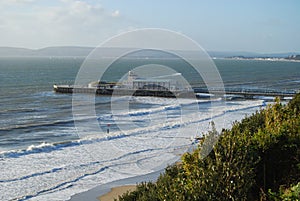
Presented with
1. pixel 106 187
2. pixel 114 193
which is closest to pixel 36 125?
pixel 106 187

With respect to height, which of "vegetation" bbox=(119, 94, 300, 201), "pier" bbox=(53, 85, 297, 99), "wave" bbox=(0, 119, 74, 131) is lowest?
"wave" bbox=(0, 119, 74, 131)

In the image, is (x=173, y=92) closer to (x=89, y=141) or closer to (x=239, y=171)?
(x=89, y=141)

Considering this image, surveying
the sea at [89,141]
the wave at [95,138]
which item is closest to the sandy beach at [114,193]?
the sea at [89,141]

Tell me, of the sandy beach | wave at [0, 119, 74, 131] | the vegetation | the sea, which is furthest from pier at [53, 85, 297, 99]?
the vegetation

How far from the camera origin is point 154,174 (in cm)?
1836

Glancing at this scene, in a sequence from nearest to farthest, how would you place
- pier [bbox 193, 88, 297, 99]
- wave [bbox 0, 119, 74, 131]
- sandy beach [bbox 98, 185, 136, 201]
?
sandy beach [bbox 98, 185, 136, 201] → wave [bbox 0, 119, 74, 131] → pier [bbox 193, 88, 297, 99]

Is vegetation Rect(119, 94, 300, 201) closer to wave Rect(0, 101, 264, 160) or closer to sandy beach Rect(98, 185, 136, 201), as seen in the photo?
sandy beach Rect(98, 185, 136, 201)

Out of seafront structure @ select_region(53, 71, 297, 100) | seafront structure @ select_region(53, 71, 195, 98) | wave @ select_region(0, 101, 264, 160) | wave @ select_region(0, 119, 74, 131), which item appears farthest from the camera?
seafront structure @ select_region(53, 71, 195, 98)

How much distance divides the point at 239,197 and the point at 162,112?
116 ft

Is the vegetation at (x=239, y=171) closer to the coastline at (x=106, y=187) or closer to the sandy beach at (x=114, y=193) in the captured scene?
the sandy beach at (x=114, y=193)

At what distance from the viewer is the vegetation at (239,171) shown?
18.2 feet

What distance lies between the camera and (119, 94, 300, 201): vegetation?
18.2 ft

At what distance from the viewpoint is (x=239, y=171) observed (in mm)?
5836

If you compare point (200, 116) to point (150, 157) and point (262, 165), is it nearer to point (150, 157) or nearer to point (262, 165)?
point (150, 157)
